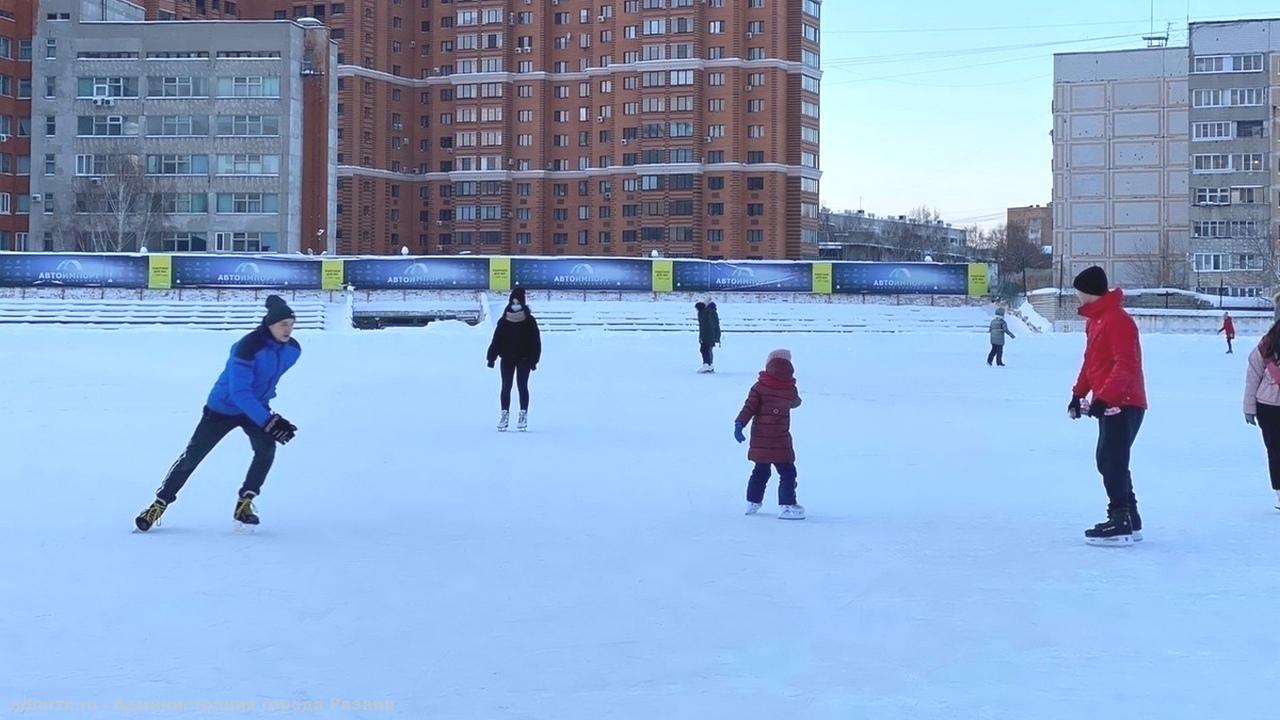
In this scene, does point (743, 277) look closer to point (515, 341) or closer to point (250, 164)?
point (250, 164)

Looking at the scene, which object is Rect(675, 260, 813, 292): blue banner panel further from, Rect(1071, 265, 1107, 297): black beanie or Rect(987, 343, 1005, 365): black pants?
Rect(1071, 265, 1107, 297): black beanie

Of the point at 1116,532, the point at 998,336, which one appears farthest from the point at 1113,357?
the point at 998,336

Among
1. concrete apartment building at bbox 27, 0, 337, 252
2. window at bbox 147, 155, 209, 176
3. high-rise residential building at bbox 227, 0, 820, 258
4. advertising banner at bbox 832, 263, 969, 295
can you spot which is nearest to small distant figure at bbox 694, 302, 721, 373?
advertising banner at bbox 832, 263, 969, 295

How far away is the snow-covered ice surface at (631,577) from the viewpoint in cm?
497

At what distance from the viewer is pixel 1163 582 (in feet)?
22.7

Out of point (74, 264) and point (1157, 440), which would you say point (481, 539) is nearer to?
point (1157, 440)

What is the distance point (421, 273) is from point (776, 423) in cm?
4162

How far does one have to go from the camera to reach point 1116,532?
7.93m

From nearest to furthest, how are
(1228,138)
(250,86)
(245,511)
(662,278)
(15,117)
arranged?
(245,511), (662,278), (250,86), (15,117), (1228,138)

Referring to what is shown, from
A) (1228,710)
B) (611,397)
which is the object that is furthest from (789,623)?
(611,397)

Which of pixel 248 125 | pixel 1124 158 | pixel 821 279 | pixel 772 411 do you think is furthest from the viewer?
pixel 1124 158

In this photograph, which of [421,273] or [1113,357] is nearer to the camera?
[1113,357]

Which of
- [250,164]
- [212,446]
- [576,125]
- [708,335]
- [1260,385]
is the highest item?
[576,125]

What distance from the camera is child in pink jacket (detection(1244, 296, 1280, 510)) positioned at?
359 inches
